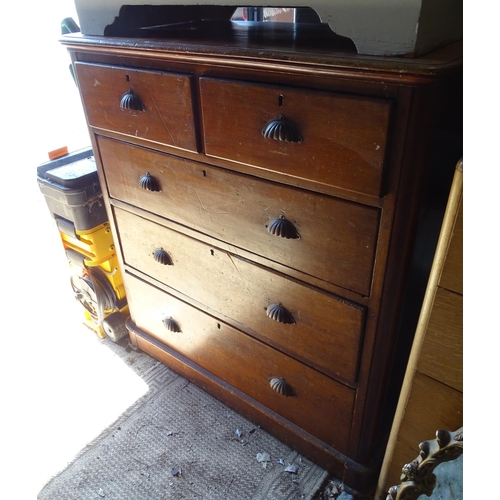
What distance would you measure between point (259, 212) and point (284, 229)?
0.09 metres

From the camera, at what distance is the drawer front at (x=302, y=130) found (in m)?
0.78

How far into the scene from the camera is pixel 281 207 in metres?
0.98

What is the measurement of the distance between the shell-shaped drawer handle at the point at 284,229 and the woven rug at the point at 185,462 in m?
0.80

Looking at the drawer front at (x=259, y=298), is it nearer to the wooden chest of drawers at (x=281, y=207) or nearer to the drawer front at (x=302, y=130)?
the wooden chest of drawers at (x=281, y=207)

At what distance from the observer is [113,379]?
168 centimetres

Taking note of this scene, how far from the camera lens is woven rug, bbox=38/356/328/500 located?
1.31 meters

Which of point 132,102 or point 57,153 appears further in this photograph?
point 57,153

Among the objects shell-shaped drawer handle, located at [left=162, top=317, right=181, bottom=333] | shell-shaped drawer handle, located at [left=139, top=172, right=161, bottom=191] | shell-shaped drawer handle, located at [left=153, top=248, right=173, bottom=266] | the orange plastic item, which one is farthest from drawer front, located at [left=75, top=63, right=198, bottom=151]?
shell-shaped drawer handle, located at [left=162, top=317, right=181, bottom=333]

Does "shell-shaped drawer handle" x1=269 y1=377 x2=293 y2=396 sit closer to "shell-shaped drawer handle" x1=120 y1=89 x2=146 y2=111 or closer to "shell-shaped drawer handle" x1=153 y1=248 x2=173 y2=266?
"shell-shaped drawer handle" x1=153 y1=248 x2=173 y2=266

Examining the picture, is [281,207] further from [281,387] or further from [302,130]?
[281,387]

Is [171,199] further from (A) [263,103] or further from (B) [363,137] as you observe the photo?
(B) [363,137]

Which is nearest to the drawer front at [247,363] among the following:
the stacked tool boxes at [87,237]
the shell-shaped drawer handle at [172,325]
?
the shell-shaped drawer handle at [172,325]

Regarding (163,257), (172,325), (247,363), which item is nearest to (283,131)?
(163,257)

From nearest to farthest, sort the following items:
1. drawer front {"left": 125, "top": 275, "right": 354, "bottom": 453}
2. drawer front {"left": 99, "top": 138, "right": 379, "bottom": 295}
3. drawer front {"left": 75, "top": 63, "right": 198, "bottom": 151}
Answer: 1. drawer front {"left": 99, "top": 138, "right": 379, "bottom": 295}
2. drawer front {"left": 75, "top": 63, "right": 198, "bottom": 151}
3. drawer front {"left": 125, "top": 275, "right": 354, "bottom": 453}
